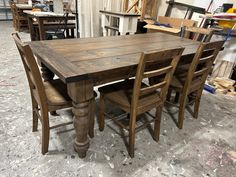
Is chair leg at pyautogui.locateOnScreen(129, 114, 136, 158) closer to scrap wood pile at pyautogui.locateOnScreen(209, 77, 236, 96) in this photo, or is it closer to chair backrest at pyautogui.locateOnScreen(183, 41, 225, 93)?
chair backrest at pyautogui.locateOnScreen(183, 41, 225, 93)

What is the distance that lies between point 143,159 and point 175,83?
32.4 inches

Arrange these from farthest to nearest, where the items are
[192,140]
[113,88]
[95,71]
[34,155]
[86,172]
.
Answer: [192,140], [113,88], [34,155], [86,172], [95,71]

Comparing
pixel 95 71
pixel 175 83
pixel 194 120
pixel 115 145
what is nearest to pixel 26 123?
pixel 115 145

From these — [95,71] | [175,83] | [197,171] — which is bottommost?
[197,171]

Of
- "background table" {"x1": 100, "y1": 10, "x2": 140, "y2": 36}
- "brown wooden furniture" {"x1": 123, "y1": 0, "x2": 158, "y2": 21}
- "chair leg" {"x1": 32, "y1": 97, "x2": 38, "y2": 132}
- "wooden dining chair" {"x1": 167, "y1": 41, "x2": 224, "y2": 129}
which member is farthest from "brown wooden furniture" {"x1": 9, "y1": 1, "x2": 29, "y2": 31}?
"wooden dining chair" {"x1": 167, "y1": 41, "x2": 224, "y2": 129}

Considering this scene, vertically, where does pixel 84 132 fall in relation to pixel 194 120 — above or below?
above

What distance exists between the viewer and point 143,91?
4.46ft

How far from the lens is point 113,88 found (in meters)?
1.66

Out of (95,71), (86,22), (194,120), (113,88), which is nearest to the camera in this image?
(95,71)

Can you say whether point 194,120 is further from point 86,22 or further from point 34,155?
point 86,22

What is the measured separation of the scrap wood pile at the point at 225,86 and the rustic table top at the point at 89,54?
1.20 metres

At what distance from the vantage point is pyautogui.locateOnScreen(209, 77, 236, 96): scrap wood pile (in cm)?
281

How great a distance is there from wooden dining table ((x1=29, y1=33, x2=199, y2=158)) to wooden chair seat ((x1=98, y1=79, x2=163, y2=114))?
0.20m

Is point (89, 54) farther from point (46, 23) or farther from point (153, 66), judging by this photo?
point (46, 23)
